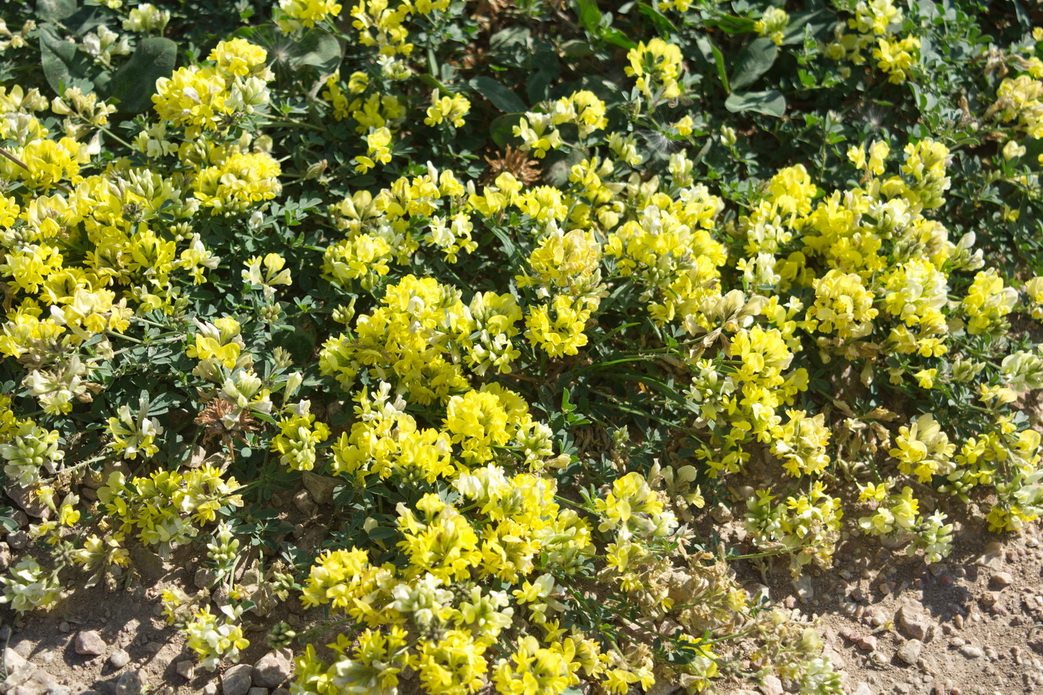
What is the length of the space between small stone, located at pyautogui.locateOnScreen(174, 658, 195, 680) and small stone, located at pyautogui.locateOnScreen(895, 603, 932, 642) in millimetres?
2319

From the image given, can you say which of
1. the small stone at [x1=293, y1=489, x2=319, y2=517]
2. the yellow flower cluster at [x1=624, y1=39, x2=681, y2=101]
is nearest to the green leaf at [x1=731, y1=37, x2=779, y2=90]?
the yellow flower cluster at [x1=624, y1=39, x2=681, y2=101]

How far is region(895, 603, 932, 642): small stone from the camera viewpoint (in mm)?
3069

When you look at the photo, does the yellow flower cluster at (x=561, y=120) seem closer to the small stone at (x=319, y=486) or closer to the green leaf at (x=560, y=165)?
the green leaf at (x=560, y=165)

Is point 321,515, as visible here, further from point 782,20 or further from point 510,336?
point 782,20

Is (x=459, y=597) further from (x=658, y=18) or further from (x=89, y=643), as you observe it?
(x=658, y=18)

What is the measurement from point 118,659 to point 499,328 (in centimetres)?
153

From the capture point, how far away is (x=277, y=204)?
3350 mm

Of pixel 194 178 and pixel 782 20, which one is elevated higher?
pixel 782 20

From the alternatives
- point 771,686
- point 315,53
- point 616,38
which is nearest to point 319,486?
point 771,686

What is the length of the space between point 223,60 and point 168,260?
2.52 ft

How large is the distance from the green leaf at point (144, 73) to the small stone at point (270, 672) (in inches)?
87.6

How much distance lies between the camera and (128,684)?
2.69m

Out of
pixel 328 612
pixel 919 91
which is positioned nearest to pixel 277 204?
pixel 328 612

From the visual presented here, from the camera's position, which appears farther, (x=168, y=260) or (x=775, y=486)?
(x=775, y=486)
